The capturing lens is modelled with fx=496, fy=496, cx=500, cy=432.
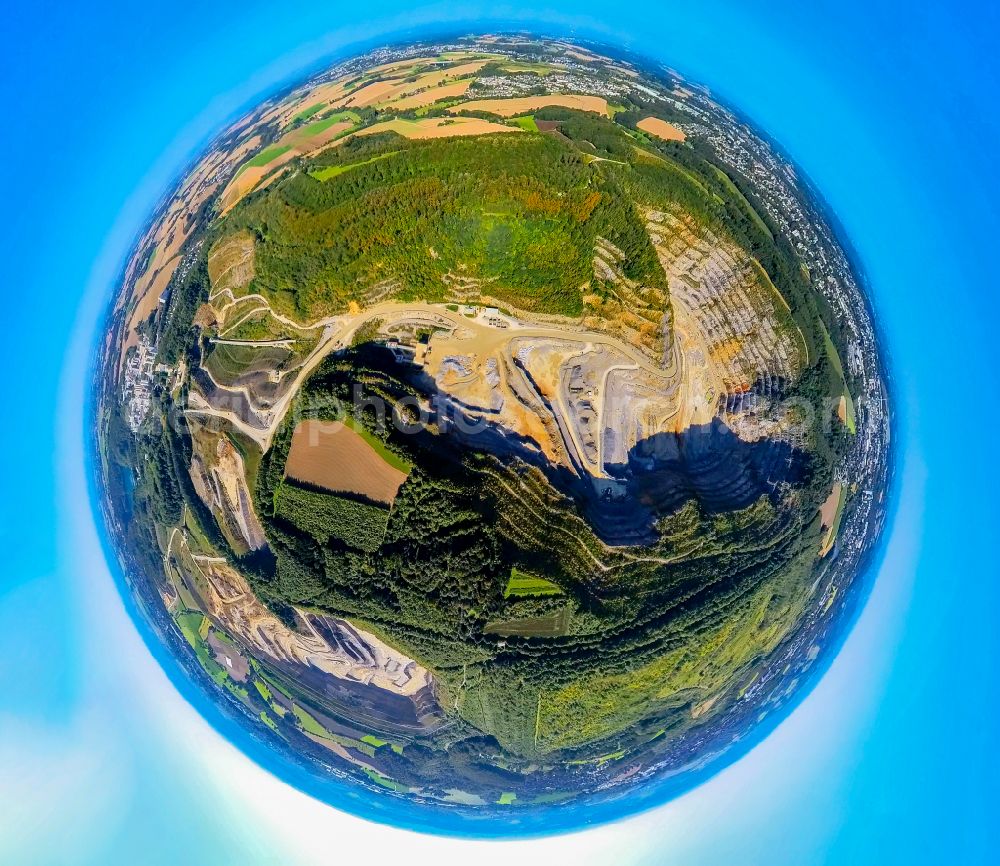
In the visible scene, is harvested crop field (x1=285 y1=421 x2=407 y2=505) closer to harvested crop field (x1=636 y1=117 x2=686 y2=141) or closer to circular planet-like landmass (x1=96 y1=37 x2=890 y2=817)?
circular planet-like landmass (x1=96 y1=37 x2=890 y2=817)

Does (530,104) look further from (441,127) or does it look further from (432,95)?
(432,95)

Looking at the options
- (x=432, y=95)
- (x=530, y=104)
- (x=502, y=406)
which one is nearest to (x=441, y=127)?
(x=432, y=95)

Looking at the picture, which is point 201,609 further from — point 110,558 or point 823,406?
point 823,406

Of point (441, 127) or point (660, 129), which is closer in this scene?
point (441, 127)

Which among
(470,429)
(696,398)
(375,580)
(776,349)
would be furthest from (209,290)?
(776,349)

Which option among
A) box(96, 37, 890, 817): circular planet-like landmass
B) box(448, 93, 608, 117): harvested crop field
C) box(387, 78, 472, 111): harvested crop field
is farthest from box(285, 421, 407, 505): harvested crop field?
box(448, 93, 608, 117): harvested crop field
